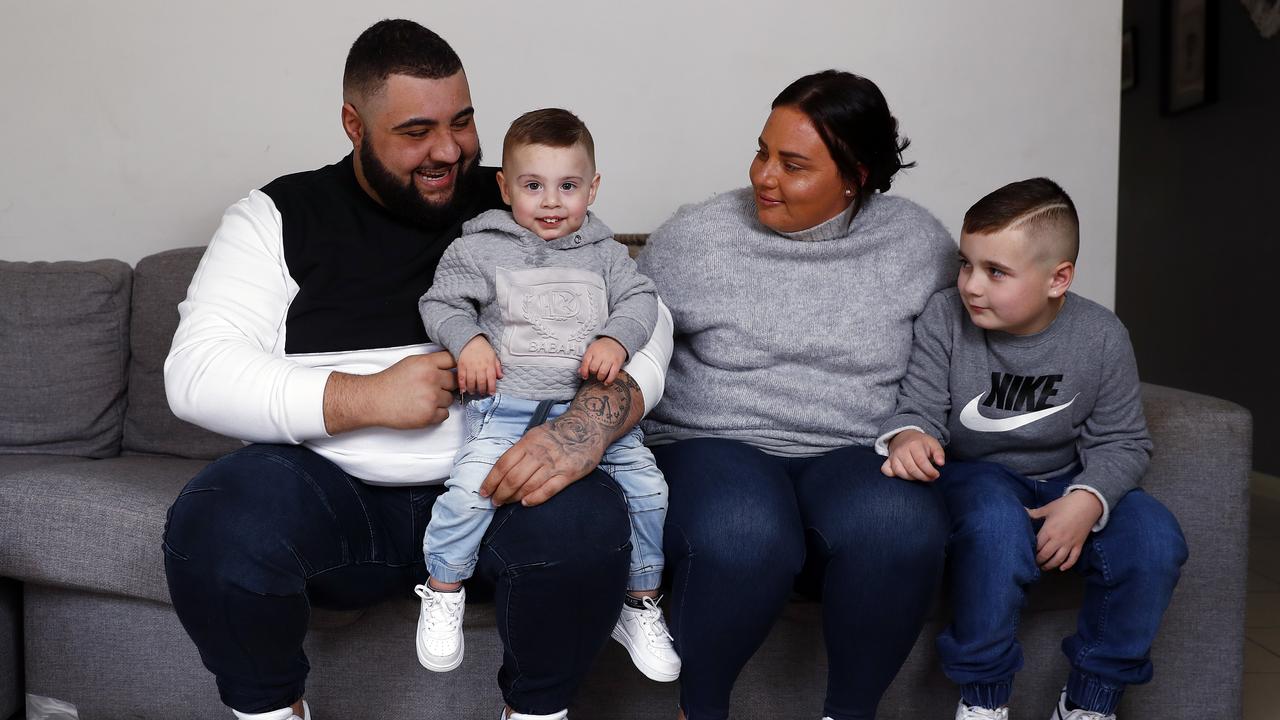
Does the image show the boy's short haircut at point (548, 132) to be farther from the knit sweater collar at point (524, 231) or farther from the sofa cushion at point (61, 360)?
the sofa cushion at point (61, 360)

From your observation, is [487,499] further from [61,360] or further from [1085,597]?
[61,360]

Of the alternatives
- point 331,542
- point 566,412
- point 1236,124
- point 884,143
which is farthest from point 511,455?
point 1236,124

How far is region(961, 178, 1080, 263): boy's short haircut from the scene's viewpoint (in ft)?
5.05

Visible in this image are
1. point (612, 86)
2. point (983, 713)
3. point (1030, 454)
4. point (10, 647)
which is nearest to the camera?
point (983, 713)

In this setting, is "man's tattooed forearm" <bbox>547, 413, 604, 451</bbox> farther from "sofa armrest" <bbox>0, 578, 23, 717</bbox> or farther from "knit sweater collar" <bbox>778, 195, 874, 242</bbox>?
"sofa armrest" <bbox>0, 578, 23, 717</bbox>

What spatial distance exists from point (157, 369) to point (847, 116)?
5.15 feet

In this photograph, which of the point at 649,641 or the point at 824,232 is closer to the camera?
the point at 649,641

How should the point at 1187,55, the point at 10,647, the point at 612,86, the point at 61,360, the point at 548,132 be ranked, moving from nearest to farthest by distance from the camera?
1. the point at 548,132
2. the point at 10,647
3. the point at 61,360
4. the point at 612,86
5. the point at 1187,55

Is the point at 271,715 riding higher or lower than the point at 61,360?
lower

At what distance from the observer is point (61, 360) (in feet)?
6.95

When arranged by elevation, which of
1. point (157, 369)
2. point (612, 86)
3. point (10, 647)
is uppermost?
point (612, 86)

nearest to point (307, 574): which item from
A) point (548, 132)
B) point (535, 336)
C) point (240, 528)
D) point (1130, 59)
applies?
point (240, 528)

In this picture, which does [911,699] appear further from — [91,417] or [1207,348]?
[1207,348]

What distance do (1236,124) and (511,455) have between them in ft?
12.4
